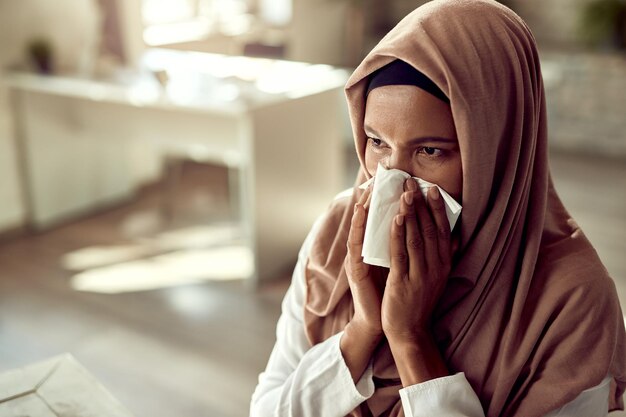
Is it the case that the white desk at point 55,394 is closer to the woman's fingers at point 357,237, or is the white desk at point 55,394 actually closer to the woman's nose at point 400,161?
the woman's fingers at point 357,237

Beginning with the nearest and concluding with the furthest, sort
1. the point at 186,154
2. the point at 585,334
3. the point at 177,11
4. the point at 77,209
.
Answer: the point at 585,334 < the point at 77,209 < the point at 186,154 < the point at 177,11

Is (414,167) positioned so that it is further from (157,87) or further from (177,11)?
(177,11)

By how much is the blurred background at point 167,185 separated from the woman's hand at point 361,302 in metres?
1.33

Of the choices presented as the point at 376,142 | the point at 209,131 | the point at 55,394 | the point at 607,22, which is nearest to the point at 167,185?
the point at 209,131

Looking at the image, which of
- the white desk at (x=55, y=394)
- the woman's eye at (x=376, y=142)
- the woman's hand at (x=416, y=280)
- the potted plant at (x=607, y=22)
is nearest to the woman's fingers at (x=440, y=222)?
the woman's hand at (x=416, y=280)

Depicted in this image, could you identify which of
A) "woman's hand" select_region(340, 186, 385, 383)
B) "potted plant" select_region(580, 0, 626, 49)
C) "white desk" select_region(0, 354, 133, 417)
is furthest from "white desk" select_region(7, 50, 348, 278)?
"potted plant" select_region(580, 0, 626, 49)

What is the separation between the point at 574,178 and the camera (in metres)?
4.50

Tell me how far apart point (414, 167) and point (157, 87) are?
261cm

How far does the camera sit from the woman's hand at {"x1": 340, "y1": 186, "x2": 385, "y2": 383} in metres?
1.04

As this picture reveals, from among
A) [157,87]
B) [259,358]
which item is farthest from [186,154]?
[259,358]

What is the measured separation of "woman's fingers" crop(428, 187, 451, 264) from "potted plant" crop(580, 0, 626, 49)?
183 inches

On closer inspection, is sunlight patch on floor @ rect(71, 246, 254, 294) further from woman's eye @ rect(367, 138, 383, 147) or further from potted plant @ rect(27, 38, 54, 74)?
woman's eye @ rect(367, 138, 383, 147)

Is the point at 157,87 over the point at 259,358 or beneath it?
over

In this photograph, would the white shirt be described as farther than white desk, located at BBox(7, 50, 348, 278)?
No
